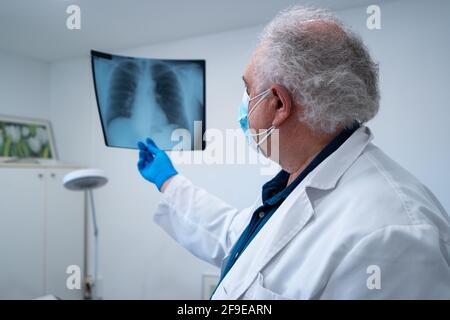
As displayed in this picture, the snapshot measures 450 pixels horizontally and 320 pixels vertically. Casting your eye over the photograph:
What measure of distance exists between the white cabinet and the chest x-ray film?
0.68 metres

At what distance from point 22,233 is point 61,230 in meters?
0.25

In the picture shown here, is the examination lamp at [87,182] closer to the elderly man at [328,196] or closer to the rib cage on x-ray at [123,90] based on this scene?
the rib cage on x-ray at [123,90]

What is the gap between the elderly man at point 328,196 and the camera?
46 centimetres

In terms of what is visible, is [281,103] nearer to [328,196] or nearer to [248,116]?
[248,116]

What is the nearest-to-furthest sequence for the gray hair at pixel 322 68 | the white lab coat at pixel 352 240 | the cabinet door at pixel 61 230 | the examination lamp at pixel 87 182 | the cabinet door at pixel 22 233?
the white lab coat at pixel 352 240, the gray hair at pixel 322 68, the examination lamp at pixel 87 182, the cabinet door at pixel 22 233, the cabinet door at pixel 61 230

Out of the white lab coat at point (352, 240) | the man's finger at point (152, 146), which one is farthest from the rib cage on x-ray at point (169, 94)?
the white lab coat at point (352, 240)

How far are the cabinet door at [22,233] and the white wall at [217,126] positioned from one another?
313 millimetres

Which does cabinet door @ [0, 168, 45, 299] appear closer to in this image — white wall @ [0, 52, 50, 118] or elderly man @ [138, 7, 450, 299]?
white wall @ [0, 52, 50, 118]

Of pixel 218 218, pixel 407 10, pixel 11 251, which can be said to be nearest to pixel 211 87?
pixel 218 218

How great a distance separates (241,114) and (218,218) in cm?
39

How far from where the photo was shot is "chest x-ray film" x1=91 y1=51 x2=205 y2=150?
0.84 m

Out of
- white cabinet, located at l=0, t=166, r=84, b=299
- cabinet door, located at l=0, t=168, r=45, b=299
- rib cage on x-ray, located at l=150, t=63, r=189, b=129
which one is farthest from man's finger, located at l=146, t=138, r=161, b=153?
cabinet door, located at l=0, t=168, r=45, b=299

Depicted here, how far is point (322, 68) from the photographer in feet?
1.90
